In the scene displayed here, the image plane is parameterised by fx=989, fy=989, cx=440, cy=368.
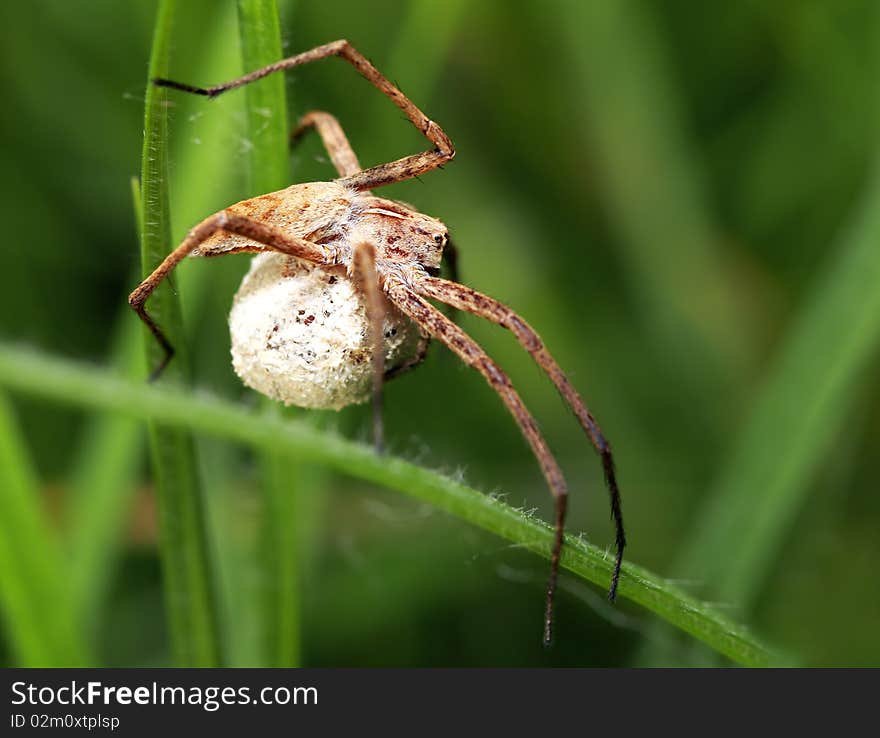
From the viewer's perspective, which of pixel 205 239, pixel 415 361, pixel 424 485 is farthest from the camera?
pixel 415 361

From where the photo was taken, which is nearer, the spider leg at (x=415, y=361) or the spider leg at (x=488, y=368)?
the spider leg at (x=488, y=368)

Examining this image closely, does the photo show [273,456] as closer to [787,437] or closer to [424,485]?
[424,485]

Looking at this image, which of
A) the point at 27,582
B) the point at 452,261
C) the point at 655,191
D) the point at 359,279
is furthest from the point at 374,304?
the point at 655,191

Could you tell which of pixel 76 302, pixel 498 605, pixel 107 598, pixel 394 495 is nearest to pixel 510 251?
pixel 394 495

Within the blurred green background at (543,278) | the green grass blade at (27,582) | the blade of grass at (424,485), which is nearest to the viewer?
the blade of grass at (424,485)

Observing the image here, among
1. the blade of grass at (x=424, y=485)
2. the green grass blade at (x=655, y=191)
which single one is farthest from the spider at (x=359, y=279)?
the green grass blade at (x=655, y=191)

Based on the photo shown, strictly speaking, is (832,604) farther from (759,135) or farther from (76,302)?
(76,302)

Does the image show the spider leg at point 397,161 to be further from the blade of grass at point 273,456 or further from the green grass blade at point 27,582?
the green grass blade at point 27,582

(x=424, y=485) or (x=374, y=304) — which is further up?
(x=374, y=304)
